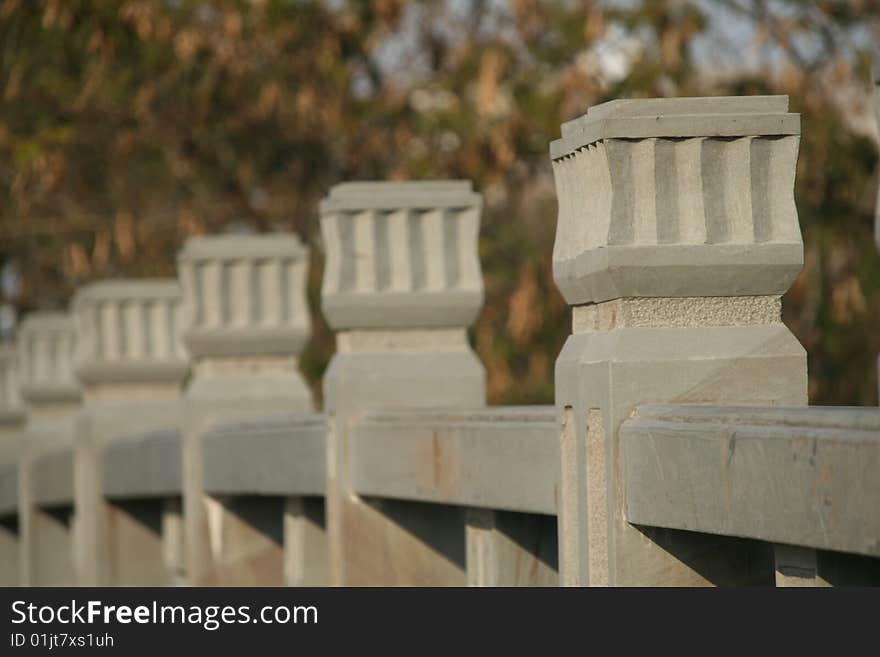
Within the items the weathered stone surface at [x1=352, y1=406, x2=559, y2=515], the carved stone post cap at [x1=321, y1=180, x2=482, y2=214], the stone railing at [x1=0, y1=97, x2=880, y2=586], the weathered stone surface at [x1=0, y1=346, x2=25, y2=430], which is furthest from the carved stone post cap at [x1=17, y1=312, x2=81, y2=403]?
the weathered stone surface at [x1=352, y1=406, x2=559, y2=515]

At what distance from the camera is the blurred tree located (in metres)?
17.2

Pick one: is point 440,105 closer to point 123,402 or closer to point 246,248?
point 123,402

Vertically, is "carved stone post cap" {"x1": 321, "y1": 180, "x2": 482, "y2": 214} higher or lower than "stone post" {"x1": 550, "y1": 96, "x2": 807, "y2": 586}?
higher

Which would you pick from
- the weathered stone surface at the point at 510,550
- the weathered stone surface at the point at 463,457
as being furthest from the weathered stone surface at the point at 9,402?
the weathered stone surface at the point at 510,550

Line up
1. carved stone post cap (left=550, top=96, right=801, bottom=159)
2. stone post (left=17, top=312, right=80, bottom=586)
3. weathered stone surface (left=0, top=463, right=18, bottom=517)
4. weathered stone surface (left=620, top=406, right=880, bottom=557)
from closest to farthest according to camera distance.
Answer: weathered stone surface (left=620, top=406, right=880, bottom=557), carved stone post cap (left=550, top=96, right=801, bottom=159), stone post (left=17, top=312, right=80, bottom=586), weathered stone surface (left=0, top=463, right=18, bottom=517)

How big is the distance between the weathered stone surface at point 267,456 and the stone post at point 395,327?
0.27 meters

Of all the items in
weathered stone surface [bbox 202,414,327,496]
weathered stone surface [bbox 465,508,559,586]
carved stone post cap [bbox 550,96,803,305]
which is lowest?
weathered stone surface [bbox 465,508,559,586]

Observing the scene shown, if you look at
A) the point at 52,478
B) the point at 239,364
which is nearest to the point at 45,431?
the point at 52,478

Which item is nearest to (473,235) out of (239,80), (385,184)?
(385,184)

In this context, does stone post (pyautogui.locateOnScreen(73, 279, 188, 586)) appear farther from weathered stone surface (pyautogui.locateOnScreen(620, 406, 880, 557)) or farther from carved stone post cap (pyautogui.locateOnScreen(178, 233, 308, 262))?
weathered stone surface (pyautogui.locateOnScreen(620, 406, 880, 557))

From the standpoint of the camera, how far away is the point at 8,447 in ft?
59.3

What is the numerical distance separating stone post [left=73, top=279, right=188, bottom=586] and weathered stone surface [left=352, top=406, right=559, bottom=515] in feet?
15.4

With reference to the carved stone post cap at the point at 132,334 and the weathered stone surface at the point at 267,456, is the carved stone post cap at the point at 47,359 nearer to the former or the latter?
the carved stone post cap at the point at 132,334
